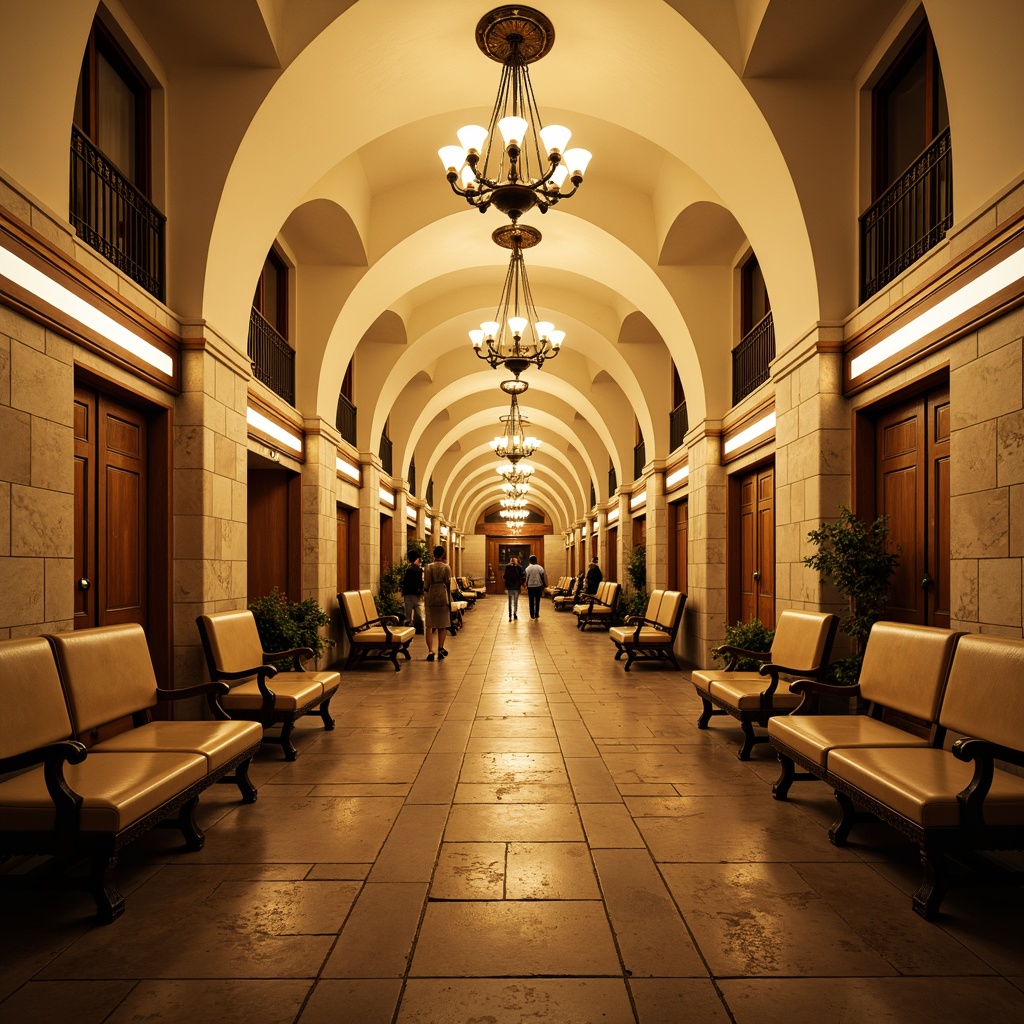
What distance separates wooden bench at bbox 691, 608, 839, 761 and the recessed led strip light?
4.27 metres

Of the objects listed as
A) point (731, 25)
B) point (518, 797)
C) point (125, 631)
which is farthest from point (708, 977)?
point (731, 25)

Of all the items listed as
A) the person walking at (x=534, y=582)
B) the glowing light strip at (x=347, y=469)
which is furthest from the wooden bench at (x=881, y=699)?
the person walking at (x=534, y=582)

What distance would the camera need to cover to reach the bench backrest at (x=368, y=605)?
31.1 feet

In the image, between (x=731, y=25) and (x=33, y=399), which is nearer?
(x=33, y=399)

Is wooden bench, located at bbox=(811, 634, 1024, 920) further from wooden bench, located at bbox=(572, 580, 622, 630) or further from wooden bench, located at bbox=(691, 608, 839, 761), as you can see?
wooden bench, located at bbox=(572, 580, 622, 630)

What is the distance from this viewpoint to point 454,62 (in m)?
5.69

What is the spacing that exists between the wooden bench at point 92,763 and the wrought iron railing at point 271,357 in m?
4.26

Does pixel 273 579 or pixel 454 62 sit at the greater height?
pixel 454 62

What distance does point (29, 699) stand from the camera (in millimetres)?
2805

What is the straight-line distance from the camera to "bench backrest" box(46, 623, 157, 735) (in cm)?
309

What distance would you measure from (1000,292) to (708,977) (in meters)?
3.14

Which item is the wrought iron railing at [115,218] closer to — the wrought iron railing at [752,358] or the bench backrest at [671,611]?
the wrought iron railing at [752,358]

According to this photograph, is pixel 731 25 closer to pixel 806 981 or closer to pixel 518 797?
pixel 518 797

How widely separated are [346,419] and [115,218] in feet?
20.2
